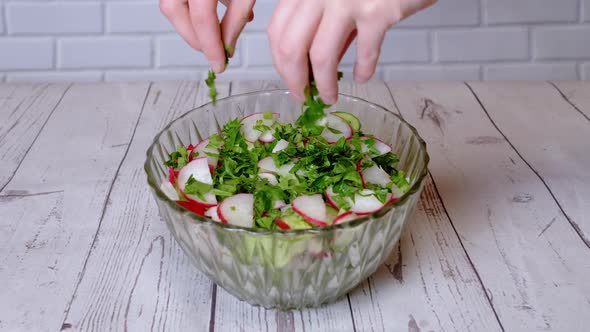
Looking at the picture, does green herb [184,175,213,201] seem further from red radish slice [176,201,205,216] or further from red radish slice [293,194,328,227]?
red radish slice [293,194,328,227]

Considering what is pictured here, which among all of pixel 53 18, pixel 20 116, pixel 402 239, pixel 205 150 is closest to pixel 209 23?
pixel 205 150

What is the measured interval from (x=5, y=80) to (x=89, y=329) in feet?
4.83

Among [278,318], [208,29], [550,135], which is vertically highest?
[208,29]

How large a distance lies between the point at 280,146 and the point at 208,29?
20 centimetres

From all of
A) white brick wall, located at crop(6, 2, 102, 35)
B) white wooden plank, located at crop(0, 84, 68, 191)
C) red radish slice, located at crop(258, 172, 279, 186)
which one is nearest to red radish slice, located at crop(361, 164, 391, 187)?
red radish slice, located at crop(258, 172, 279, 186)

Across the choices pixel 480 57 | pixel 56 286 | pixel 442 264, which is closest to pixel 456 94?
pixel 480 57

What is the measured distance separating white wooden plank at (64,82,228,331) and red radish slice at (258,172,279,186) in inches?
7.0

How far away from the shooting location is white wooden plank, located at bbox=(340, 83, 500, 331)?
90 cm

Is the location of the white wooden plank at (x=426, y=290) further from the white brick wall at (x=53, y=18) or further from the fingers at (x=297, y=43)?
the white brick wall at (x=53, y=18)

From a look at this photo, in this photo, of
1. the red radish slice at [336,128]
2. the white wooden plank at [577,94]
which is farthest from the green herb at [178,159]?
the white wooden plank at [577,94]

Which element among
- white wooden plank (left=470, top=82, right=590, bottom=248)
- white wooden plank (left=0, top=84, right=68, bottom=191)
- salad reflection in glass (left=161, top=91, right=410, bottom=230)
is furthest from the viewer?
white wooden plank (left=0, top=84, right=68, bottom=191)

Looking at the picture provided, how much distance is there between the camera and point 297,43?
76 centimetres

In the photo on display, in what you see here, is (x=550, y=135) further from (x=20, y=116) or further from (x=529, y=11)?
(x=20, y=116)

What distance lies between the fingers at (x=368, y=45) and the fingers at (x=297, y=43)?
5 centimetres
